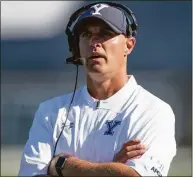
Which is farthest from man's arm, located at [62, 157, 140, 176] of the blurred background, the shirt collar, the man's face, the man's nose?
the blurred background

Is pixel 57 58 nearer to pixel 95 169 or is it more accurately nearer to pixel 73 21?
pixel 73 21

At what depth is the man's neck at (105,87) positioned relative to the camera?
3.69 m

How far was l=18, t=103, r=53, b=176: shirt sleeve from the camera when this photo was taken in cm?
379

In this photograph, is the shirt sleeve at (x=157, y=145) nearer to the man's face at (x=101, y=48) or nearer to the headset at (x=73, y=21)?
the man's face at (x=101, y=48)

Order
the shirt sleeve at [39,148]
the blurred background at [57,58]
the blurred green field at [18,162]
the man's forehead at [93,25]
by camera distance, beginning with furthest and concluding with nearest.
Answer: the blurred background at [57,58], the blurred green field at [18,162], the shirt sleeve at [39,148], the man's forehead at [93,25]

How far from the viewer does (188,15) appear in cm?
2091

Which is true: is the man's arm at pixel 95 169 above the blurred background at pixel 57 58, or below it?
above

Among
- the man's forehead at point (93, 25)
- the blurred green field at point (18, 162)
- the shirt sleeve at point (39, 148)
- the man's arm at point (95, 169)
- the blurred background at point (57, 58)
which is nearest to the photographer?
the man's arm at point (95, 169)

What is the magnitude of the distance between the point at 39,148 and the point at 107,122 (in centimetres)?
39

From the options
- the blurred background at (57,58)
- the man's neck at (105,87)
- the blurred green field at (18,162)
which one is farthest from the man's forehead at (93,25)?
the blurred background at (57,58)

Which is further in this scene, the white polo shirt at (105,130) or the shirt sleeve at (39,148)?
the shirt sleeve at (39,148)

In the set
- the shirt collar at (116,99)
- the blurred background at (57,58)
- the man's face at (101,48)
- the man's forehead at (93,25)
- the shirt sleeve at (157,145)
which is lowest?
the blurred background at (57,58)

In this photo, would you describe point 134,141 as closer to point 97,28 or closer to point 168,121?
point 168,121

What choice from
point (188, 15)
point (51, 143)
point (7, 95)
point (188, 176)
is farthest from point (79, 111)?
point (188, 15)
